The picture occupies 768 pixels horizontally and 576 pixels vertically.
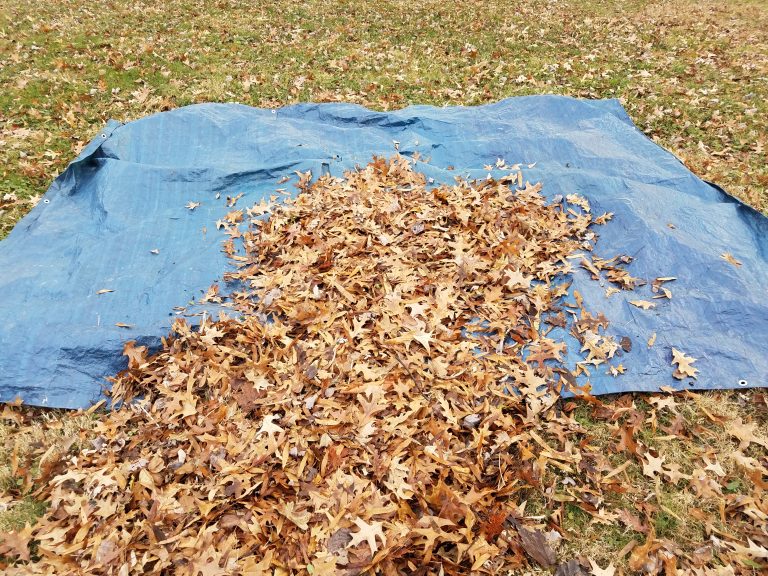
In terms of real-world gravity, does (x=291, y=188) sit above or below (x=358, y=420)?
above

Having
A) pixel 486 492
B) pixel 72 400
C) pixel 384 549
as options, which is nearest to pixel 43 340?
pixel 72 400

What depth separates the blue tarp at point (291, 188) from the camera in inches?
137

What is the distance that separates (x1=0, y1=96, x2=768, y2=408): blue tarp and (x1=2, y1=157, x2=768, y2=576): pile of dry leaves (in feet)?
0.98

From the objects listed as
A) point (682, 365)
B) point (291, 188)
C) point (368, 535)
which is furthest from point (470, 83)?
point (368, 535)

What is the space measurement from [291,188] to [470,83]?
4853mm

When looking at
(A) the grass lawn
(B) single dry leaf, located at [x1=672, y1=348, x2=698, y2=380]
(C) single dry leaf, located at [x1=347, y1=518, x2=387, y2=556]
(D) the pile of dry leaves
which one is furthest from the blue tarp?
(C) single dry leaf, located at [x1=347, y1=518, x2=387, y2=556]

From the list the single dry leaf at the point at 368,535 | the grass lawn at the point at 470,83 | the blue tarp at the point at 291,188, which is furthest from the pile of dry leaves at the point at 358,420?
the blue tarp at the point at 291,188

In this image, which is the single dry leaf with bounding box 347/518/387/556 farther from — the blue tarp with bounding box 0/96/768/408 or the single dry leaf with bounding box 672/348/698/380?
the single dry leaf with bounding box 672/348/698/380

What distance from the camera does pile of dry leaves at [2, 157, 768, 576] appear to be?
2613mm

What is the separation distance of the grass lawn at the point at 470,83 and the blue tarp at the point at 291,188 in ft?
1.35

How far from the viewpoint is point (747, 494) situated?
2.92m

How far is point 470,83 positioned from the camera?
26.6 ft

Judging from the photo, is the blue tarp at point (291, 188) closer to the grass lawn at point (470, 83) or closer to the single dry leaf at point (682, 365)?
the single dry leaf at point (682, 365)

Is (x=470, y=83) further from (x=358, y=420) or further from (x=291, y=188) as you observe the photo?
(x=358, y=420)
